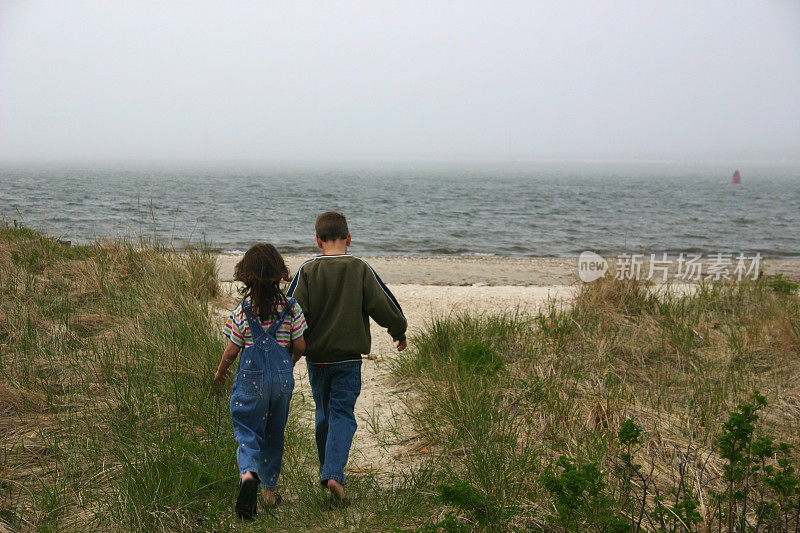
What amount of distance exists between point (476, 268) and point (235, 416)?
1175cm

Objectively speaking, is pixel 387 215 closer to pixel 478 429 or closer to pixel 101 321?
pixel 101 321

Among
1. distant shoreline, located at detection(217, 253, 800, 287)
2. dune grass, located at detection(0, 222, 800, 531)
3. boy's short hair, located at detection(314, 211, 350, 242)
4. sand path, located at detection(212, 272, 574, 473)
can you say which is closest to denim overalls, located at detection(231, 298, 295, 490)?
dune grass, located at detection(0, 222, 800, 531)

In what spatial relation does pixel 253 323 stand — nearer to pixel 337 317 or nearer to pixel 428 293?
pixel 337 317

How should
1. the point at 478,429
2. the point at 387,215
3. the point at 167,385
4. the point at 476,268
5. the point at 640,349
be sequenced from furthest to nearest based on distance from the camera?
the point at 387,215 < the point at 476,268 < the point at 640,349 < the point at 167,385 < the point at 478,429

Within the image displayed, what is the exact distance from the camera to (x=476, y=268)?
14242 millimetres

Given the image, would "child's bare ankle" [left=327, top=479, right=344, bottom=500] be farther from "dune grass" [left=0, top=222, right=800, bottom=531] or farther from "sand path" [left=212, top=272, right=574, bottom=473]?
"sand path" [left=212, top=272, right=574, bottom=473]

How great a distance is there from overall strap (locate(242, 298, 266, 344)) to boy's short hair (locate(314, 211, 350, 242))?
61 centimetres

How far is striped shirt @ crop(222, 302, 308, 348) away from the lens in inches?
114

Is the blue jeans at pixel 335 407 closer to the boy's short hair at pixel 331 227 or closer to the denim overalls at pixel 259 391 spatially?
the denim overalls at pixel 259 391

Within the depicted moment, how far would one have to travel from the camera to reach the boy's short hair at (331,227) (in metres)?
3.18

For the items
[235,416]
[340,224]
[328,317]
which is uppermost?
[340,224]

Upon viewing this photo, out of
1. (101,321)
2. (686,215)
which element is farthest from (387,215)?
(101,321)

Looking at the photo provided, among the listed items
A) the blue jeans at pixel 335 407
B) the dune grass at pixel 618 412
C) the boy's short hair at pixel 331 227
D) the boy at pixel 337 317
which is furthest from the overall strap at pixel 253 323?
the dune grass at pixel 618 412

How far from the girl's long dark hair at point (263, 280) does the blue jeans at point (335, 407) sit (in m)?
0.53
